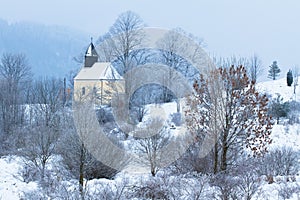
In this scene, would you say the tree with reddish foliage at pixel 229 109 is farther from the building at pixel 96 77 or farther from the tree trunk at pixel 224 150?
the building at pixel 96 77

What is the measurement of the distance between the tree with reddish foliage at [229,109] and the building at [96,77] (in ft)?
53.5

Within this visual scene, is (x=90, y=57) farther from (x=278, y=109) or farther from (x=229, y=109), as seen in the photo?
(x=229, y=109)

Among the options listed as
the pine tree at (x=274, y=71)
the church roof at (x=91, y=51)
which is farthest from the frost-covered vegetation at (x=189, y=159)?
the pine tree at (x=274, y=71)

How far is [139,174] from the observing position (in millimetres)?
14062

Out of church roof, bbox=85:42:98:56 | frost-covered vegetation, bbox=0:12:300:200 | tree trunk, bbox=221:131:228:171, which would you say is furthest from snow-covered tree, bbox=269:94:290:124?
church roof, bbox=85:42:98:56

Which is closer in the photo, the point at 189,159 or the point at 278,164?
the point at 189,159

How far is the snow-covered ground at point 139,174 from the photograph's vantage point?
9.42m

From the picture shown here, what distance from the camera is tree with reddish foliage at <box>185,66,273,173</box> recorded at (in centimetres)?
1180

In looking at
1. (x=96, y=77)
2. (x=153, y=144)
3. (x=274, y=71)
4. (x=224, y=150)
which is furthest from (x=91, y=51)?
(x=224, y=150)

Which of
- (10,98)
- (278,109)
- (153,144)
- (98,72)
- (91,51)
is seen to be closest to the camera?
(153,144)

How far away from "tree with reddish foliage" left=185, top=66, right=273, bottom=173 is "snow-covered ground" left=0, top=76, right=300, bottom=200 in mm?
1522

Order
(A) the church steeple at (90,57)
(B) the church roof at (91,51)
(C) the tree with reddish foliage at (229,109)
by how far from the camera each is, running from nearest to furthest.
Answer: (C) the tree with reddish foliage at (229,109) → (A) the church steeple at (90,57) → (B) the church roof at (91,51)

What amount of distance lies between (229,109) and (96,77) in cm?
2366

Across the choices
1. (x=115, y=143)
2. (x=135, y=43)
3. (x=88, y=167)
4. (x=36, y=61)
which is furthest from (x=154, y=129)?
(x=36, y=61)
